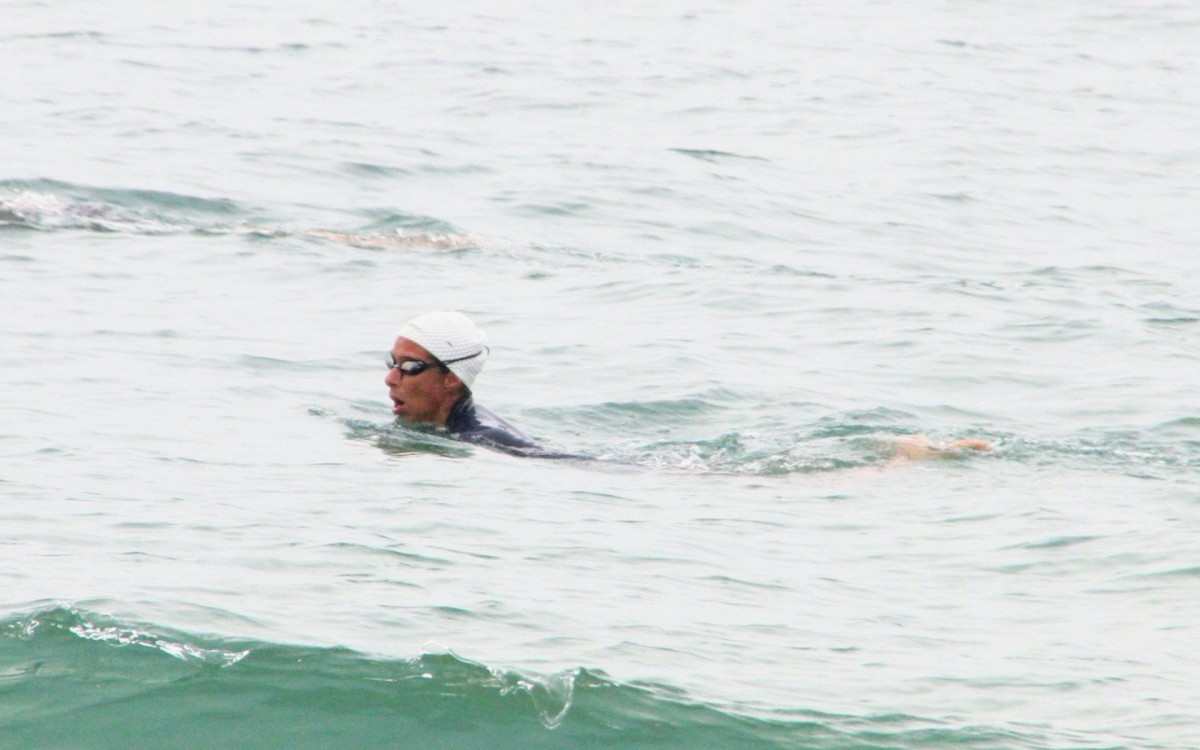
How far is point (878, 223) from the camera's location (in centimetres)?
1958

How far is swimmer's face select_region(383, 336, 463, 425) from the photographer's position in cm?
1072

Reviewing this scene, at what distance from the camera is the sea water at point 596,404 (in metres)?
6.39

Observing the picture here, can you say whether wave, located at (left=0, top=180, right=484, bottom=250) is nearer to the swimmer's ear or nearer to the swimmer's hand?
the swimmer's ear

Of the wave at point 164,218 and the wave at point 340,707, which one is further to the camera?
the wave at point 164,218

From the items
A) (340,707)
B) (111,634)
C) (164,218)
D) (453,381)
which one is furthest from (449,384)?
(164,218)

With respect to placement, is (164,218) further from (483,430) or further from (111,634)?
(111,634)

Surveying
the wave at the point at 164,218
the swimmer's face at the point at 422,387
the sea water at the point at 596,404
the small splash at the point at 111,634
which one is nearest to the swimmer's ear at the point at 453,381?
the swimmer's face at the point at 422,387

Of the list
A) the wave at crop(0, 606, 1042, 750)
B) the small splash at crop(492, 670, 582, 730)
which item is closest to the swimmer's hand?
the wave at crop(0, 606, 1042, 750)

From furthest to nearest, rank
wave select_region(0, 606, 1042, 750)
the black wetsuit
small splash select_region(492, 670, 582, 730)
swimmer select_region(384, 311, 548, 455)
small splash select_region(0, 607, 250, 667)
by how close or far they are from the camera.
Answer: swimmer select_region(384, 311, 548, 455), the black wetsuit, small splash select_region(0, 607, 250, 667), small splash select_region(492, 670, 582, 730), wave select_region(0, 606, 1042, 750)

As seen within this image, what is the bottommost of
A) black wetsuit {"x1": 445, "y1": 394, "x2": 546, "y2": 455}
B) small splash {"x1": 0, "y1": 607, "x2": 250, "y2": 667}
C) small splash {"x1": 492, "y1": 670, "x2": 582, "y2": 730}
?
black wetsuit {"x1": 445, "y1": 394, "x2": 546, "y2": 455}

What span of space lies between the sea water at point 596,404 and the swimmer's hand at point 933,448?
0.30ft

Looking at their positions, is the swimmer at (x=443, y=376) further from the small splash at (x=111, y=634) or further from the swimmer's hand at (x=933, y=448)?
the small splash at (x=111, y=634)

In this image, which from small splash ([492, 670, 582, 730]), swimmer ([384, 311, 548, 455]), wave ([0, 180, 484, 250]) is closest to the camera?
small splash ([492, 670, 582, 730])

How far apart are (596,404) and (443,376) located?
6.47ft
